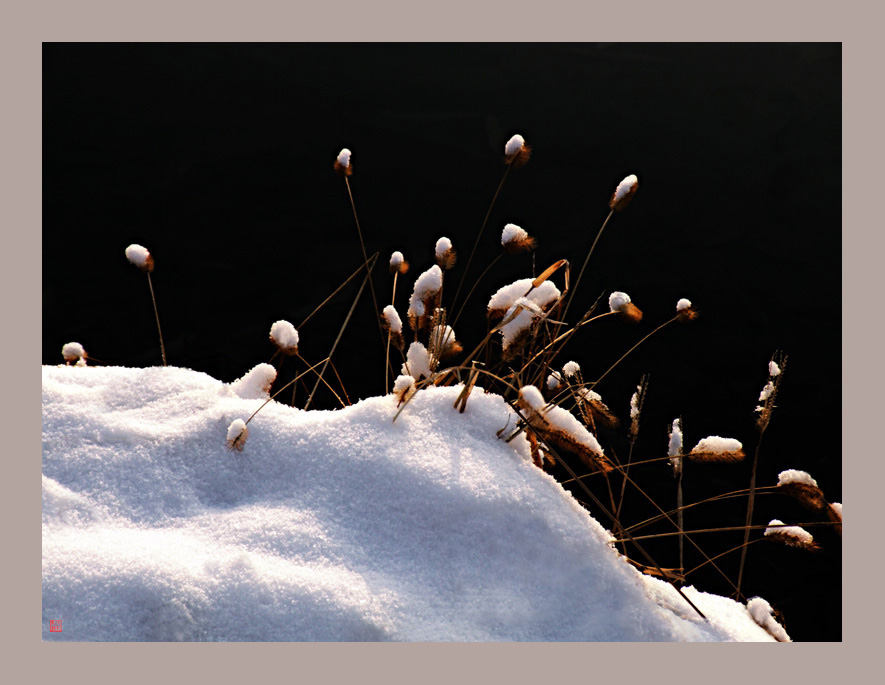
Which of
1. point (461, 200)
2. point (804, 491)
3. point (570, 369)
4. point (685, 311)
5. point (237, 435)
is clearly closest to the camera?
point (804, 491)

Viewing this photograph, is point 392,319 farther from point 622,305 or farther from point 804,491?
point 804,491

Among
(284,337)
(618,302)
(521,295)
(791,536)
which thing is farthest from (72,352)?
(791,536)

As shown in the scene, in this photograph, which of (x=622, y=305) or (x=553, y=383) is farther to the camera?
(x=553, y=383)

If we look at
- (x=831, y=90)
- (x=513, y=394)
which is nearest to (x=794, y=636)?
(x=513, y=394)

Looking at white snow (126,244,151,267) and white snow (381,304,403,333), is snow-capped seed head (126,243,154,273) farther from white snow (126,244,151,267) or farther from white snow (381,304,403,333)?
white snow (381,304,403,333)

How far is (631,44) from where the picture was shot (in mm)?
1934

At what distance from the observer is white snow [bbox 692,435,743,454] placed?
98 cm

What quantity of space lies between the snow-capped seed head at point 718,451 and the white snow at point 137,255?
0.87m

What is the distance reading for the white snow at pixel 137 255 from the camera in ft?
4.00

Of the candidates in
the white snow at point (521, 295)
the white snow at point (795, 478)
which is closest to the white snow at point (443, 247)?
the white snow at point (521, 295)

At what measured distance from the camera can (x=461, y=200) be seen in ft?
6.40

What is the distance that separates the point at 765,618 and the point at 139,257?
1.09 metres

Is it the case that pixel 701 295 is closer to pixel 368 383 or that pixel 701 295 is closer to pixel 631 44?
pixel 631 44

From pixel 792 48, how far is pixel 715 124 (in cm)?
26
